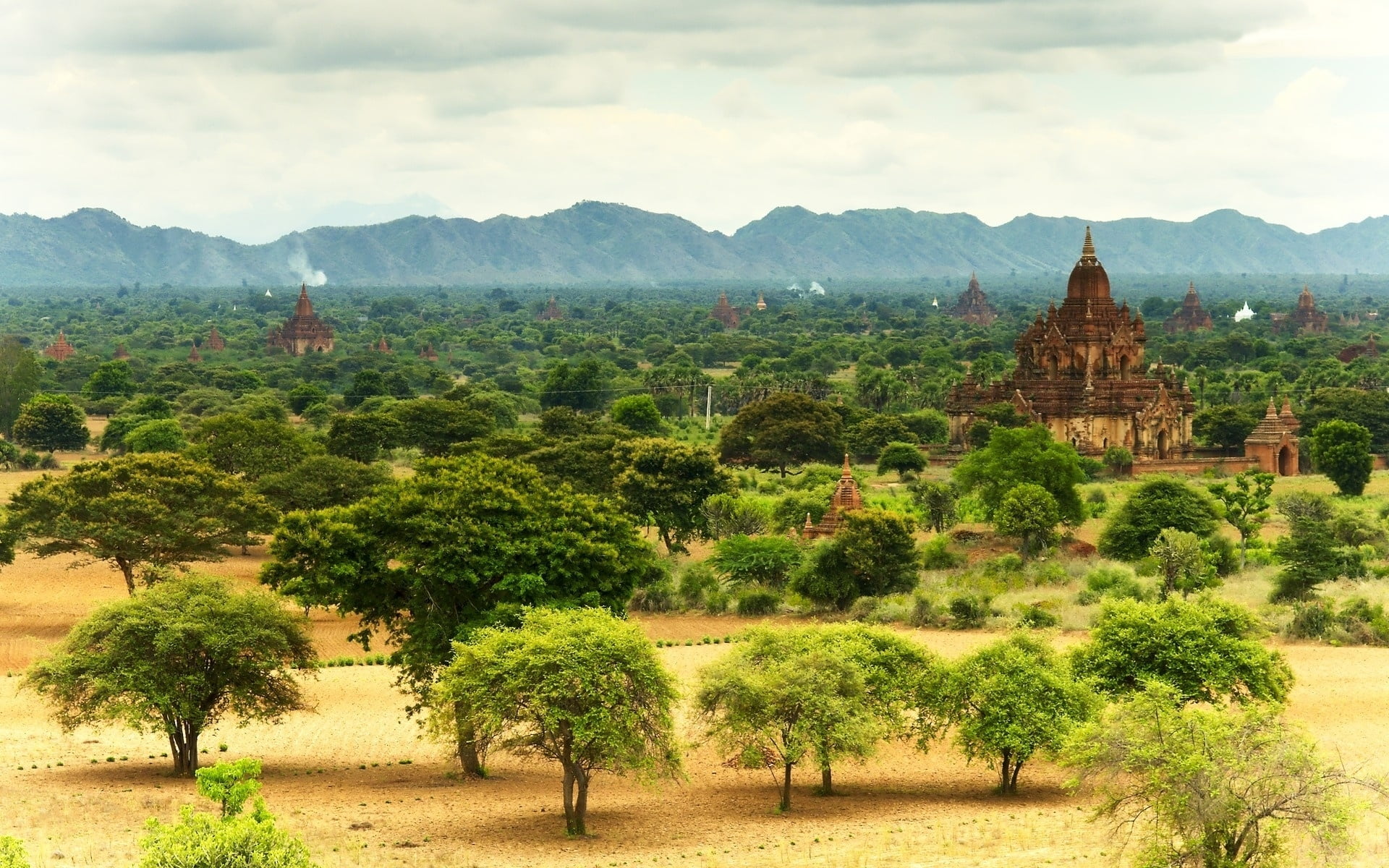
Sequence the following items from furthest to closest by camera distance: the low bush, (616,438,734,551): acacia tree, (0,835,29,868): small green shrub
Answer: (616,438,734,551): acacia tree
the low bush
(0,835,29,868): small green shrub

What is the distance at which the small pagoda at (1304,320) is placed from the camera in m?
177

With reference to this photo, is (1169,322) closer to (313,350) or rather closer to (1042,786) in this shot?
(313,350)

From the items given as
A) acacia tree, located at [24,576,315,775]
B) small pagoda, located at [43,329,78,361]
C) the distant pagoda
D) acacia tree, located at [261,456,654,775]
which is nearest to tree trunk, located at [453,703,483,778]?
acacia tree, located at [261,456,654,775]

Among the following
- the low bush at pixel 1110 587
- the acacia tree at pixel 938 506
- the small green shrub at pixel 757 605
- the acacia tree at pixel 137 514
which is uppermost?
the acacia tree at pixel 137 514

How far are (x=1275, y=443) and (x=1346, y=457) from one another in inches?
294

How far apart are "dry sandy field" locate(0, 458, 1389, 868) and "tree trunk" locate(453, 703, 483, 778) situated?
0.31 metres

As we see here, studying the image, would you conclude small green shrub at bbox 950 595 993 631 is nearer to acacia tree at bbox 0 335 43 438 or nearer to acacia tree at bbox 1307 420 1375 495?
acacia tree at bbox 1307 420 1375 495

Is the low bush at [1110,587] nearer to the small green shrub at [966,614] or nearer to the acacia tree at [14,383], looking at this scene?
the small green shrub at [966,614]

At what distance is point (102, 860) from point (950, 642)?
63.4 ft

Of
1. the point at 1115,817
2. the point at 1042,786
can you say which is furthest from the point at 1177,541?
the point at 1115,817

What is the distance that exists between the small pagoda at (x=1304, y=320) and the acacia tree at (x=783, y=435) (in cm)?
11576

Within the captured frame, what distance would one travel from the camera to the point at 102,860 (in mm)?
24078

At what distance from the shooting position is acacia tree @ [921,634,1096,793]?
90.0ft

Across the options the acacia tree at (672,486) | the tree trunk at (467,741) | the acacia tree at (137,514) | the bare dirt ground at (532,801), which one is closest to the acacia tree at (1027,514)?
the acacia tree at (672,486)
